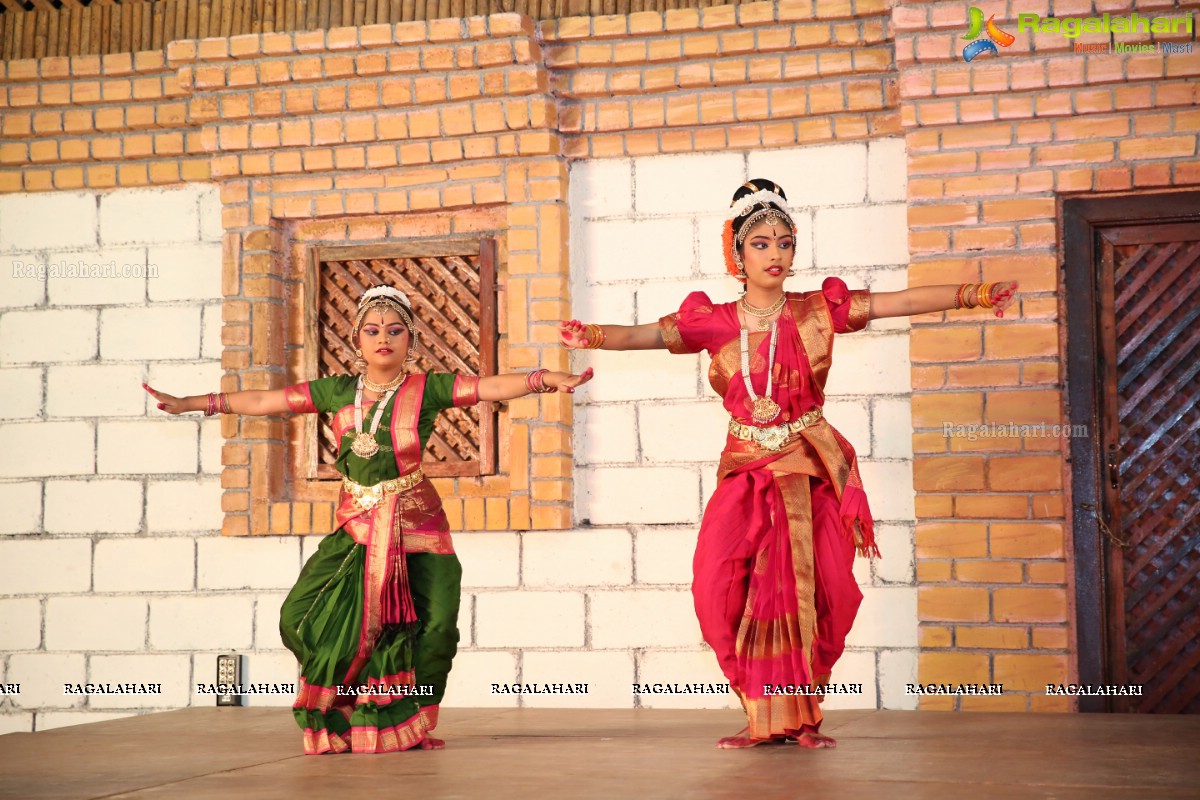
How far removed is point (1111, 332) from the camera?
5.56 meters

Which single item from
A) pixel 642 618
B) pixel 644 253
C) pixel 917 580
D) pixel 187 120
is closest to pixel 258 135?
pixel 187 120

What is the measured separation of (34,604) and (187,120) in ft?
7.31

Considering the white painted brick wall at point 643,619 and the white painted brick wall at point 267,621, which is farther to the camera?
the white painted brick wall at point 267,621

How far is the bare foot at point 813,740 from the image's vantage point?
4.22m

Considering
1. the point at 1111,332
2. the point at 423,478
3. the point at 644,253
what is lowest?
the point at 423,478

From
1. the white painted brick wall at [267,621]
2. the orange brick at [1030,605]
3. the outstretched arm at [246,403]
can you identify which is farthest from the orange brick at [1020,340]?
the white painted brick wall at [267,621]

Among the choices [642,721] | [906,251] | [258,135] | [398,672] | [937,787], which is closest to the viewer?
[937,787]

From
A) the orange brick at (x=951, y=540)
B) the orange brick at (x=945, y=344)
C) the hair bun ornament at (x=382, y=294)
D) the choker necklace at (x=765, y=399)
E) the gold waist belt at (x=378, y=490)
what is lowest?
the orange brick at (x=951, y=540)

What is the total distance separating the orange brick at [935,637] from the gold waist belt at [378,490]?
206cm

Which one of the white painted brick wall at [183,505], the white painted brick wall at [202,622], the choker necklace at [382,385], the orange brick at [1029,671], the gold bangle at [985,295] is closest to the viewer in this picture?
the gold bangle at [985,295]

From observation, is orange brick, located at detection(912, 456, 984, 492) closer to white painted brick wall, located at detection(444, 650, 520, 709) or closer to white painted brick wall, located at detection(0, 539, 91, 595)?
white painted brick wall, located at detection(444, 650, 520, 709)

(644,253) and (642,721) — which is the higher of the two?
(644,253)

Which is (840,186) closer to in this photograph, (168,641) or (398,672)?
(398,672)

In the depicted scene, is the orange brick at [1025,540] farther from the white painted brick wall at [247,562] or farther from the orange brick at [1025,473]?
the white painted brick wall at [247,562]
